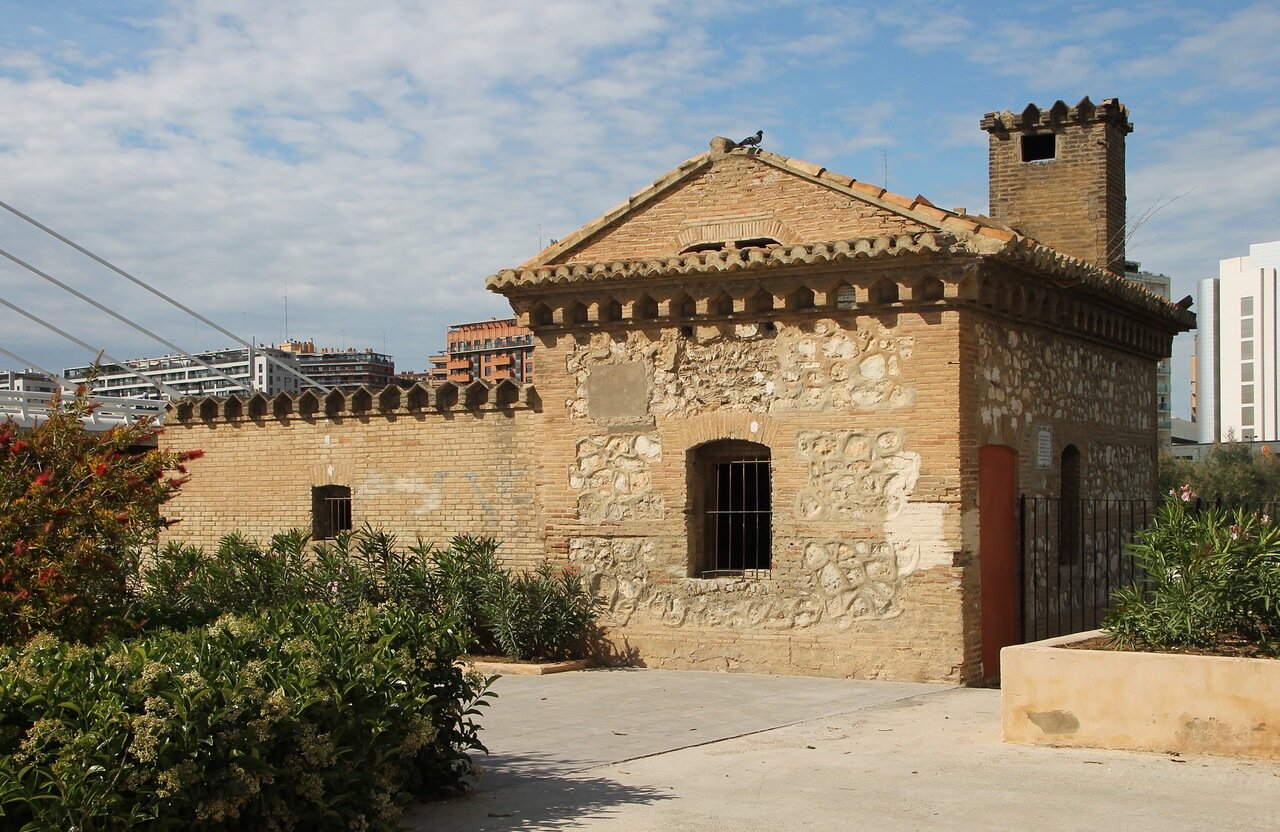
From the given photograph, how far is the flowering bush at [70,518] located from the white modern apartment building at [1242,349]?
98674 millimetres

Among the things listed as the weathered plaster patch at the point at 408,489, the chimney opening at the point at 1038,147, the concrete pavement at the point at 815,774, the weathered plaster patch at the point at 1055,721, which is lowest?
the concrete pavement at the point at 815,774

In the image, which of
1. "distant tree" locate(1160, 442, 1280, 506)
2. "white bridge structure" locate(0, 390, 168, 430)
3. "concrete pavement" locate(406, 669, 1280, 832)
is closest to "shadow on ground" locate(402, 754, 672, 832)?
"concrete pavement" locate(406, 669, 1280, 832)

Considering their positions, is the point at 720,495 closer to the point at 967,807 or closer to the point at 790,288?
the point at 790,288

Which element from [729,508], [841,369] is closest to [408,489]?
[729,508]

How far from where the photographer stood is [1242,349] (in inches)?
3989

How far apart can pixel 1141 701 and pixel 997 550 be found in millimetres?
4463

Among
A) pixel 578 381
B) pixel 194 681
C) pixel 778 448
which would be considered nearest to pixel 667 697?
pixel 778 448

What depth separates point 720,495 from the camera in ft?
48.8

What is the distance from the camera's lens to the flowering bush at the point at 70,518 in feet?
27.7

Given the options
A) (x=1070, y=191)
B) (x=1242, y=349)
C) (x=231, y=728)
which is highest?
(x=1242, y=349)

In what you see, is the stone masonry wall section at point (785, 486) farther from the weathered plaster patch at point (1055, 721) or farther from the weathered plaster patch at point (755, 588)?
the weathered plaster patch at point (1055, 721)

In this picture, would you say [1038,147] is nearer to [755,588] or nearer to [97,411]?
[755,588]

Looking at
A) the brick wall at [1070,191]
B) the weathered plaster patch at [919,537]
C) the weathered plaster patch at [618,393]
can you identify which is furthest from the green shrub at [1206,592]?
the brick wall at [1070,191]

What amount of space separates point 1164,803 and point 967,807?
1115 millimetres
